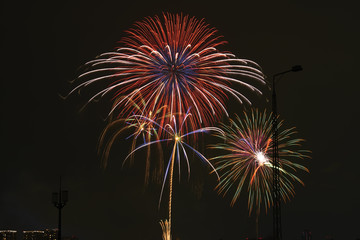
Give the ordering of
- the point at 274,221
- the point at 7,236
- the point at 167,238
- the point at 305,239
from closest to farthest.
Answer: the point at 274,221, the point at 167,238, the point at 7,236, the point at 305,239

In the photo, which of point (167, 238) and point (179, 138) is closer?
point (179, 138)

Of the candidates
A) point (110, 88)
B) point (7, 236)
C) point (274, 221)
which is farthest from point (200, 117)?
point (7, 236)

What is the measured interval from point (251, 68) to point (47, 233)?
104 meters

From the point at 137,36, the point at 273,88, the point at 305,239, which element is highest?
the point at 137,36

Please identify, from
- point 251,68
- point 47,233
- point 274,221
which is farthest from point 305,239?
point 274,221

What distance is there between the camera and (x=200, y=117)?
4162 cm

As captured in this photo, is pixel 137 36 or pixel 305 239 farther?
pixel 305 239

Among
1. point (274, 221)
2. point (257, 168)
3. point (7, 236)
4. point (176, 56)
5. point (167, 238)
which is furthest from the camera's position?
point (7, 236)

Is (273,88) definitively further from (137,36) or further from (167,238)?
(167,238)

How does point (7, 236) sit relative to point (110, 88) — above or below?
below

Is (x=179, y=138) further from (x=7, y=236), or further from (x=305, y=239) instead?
(x=305, y=239)

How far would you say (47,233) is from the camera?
13250 cm

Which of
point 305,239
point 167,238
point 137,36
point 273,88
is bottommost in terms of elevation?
point 305,239

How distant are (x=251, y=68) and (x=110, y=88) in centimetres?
1035
